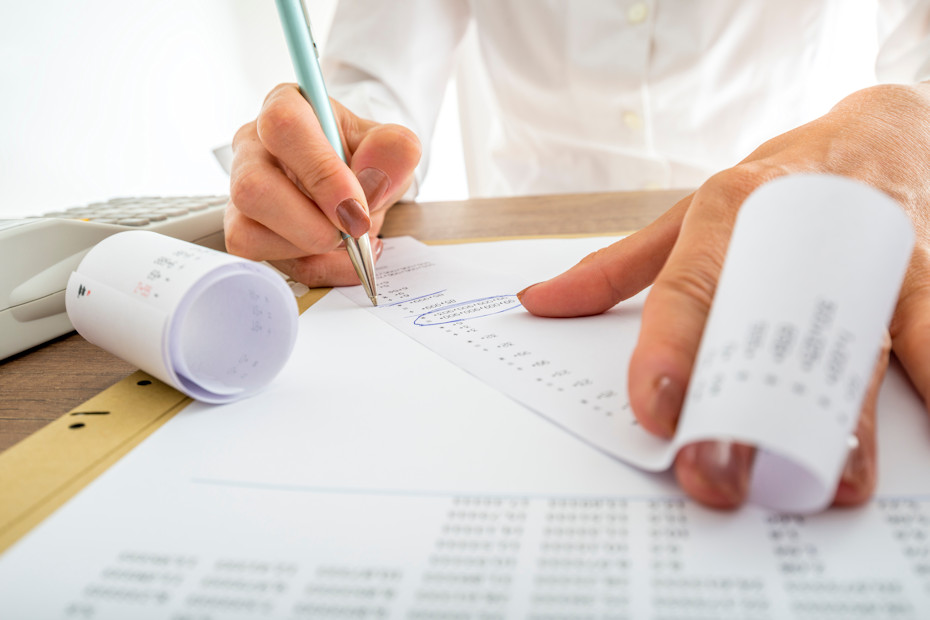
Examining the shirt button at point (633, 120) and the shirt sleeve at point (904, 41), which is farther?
the shirt button at point (633, 120)

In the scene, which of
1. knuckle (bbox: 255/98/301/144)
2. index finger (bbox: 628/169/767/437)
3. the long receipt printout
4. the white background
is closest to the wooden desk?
the long receipt printout

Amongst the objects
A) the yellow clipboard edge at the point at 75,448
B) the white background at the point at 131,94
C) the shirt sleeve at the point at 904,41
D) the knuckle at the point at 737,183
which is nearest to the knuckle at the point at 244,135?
the yellow clipboard edge at the point at 75,448

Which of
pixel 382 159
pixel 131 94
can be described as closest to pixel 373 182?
pixel 382 159

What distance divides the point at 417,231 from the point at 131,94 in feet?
4.83

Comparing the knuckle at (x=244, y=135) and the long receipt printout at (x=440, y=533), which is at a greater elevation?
the knuckle at (x=244, y=135)

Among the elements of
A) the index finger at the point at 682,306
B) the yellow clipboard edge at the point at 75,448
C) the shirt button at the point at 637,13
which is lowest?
the yellow clipboard edge at the point at 75,448

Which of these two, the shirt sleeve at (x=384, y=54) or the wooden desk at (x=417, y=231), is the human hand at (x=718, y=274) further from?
the shirt sleeve at (x=384, y=54)

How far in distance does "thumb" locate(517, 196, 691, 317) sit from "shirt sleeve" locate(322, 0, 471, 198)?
0.62 metres

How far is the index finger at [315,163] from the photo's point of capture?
53 cm

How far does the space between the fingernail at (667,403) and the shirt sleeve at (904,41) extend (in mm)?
800

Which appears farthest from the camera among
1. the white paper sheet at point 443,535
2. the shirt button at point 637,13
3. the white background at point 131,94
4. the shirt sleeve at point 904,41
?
the white background at point 131,94

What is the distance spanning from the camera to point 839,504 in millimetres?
232

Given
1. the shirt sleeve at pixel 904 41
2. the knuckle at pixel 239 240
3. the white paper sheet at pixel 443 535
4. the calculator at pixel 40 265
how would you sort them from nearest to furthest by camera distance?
the white paper sheet at pixel 443 535 < the calculator at pixel 40 265 < the knuckle at pixel 239 240 < the shirt sleeve at pixel 904 41

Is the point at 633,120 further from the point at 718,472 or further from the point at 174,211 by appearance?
the point at 718,472
